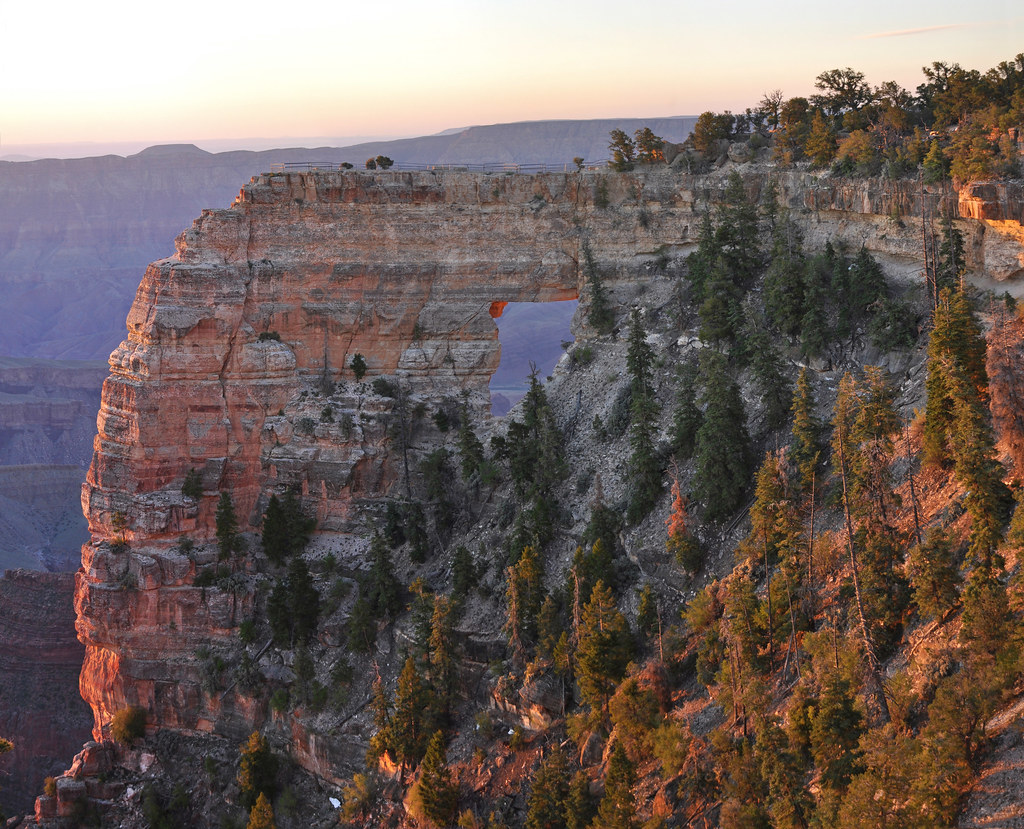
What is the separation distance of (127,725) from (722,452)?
3691 cm

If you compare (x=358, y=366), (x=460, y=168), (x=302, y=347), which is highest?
(x=460, y=168)

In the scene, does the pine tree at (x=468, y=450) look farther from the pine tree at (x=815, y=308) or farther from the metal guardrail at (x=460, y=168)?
the pine tree at (x=815, y=308)

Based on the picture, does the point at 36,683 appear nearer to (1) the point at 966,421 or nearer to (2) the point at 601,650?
(2) the point at 601,650

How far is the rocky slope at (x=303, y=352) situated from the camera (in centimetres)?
6219

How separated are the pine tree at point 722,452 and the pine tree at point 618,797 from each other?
1276 centimetres

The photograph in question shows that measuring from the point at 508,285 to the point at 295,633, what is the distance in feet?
75.9

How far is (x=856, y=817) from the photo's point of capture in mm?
27438

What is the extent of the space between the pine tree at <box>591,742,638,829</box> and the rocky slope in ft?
88.3

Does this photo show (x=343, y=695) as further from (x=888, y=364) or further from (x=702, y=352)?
Result: (x=888, y=364)

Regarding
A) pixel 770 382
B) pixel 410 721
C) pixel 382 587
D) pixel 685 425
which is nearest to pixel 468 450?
pixel 382 587

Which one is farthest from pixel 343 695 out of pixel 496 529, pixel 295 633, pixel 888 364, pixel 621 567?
pixel 888 364

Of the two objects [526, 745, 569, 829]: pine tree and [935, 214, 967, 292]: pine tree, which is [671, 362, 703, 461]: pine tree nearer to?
[935, 214, 967, 292]: pine tree

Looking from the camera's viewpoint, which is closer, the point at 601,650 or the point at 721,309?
the point at 601,650

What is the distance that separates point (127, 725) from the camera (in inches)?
2397
